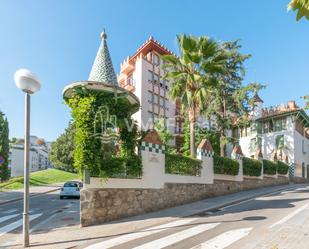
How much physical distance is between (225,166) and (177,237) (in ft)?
38.6

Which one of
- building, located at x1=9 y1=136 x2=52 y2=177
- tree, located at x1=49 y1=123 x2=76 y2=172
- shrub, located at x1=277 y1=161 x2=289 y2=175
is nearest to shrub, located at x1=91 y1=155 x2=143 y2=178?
shrub, located at x1=277 y1=161 x2=289 y2=175

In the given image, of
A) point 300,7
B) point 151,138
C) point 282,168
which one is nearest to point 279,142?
point 282,168

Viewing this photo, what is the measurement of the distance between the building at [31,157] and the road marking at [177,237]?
76713 millimetres

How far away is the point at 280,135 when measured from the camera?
35.6 m

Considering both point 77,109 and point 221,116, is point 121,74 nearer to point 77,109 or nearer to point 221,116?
point 221,116

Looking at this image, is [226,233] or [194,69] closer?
[226,233]

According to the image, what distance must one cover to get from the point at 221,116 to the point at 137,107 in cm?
1998

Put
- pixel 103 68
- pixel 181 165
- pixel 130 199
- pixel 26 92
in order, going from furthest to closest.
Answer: pixel 181 165 → pixel 103 68 → pixel 130 199 → pixel 26 92

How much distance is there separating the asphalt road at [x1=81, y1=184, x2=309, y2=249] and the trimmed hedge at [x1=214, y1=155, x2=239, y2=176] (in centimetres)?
681

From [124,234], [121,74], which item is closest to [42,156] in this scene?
[121,74]

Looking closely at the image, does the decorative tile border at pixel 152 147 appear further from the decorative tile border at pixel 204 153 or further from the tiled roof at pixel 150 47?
the tiled roof at pixel 150 47

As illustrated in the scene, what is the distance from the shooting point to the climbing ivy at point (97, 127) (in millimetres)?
10711

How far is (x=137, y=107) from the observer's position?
12.9 meters

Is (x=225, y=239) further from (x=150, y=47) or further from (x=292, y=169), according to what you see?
(x=150, y=47)
